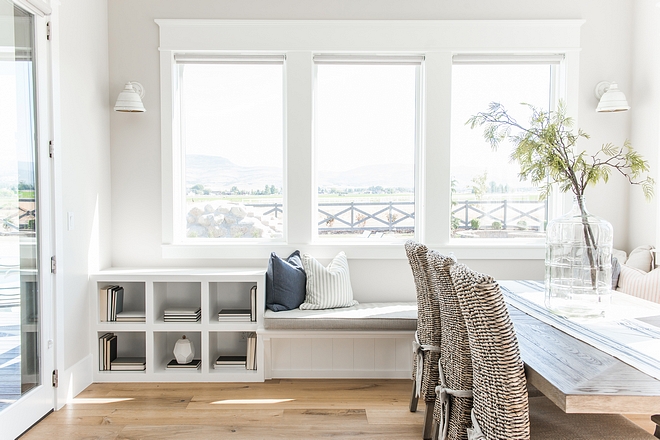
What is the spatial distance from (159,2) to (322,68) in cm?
134

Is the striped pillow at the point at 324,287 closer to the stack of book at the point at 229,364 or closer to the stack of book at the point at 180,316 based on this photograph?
the stack of book at the point at 229,364

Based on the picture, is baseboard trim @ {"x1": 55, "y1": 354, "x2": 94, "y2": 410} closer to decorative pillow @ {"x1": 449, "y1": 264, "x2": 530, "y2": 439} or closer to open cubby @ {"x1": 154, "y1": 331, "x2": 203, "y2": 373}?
open cubby @ {"x1": 154, "y1": 331, "x2": 203, "y2": 373}

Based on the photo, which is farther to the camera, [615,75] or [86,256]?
[615,75]

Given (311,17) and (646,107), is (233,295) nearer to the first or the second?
(311,17)

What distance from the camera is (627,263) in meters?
3.52

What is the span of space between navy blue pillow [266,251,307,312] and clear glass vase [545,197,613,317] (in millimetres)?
1691

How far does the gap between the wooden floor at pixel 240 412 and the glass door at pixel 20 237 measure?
0.78 ft

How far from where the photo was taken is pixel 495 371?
4.88 feet

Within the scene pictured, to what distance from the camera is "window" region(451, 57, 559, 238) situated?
150 inches

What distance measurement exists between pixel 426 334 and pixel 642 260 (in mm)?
2002

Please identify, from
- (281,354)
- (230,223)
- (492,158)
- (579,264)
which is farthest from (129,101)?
(579,264)

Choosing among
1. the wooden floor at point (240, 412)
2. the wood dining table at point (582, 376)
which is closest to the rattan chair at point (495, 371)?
Answer: the wood dining table at point (582, 376)

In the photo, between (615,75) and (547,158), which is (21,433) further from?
(615,75)

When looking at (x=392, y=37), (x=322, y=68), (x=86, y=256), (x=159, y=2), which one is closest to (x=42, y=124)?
(x=86, y=256)
